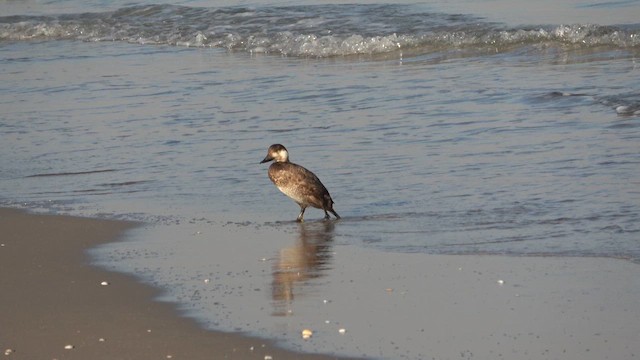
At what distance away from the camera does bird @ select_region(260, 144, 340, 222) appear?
8680 millimetres

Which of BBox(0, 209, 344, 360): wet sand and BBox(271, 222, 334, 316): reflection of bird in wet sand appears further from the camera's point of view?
BBox(271, 222, 334, 316): reflection of bird in wet sand

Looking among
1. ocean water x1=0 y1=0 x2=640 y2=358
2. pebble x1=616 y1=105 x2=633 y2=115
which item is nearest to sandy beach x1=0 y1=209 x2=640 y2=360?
ocean water x1=0 y1=0 x2=640 y2=358

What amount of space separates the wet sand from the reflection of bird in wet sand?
552 millimetres

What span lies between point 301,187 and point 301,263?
1.50m

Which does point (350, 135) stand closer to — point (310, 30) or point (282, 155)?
point (282, 155)

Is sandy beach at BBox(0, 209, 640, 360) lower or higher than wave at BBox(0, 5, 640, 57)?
higher

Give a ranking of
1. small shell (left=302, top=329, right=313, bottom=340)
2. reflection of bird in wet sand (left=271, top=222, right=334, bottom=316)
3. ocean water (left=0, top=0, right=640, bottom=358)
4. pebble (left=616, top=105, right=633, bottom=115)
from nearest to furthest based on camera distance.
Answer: small shell (left=302, top=329, right=313, bottom=340) → reflection of bird in wet sand (left=271, top=222, right=334, bottom=316) → ocean water (left=0, top=0, right=640, bottom=358) → pebble (left=616, top=105, right=633, bottom=115)

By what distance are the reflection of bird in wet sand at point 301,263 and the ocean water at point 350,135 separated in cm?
4

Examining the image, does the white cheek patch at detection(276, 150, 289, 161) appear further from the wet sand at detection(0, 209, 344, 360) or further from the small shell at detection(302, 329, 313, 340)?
the small shell at detection(302, 329, 313, 340)

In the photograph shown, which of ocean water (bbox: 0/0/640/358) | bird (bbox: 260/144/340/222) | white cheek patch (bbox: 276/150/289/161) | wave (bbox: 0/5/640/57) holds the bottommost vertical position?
wave (bbox: 0/5/640/57)

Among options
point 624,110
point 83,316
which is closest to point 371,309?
point 83,316

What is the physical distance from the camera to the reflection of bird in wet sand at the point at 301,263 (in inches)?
258

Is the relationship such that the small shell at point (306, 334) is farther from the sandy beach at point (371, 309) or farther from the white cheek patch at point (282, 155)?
the white cheek patch at point (282, 155)

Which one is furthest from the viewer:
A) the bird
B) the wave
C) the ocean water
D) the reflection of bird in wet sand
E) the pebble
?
the wave
